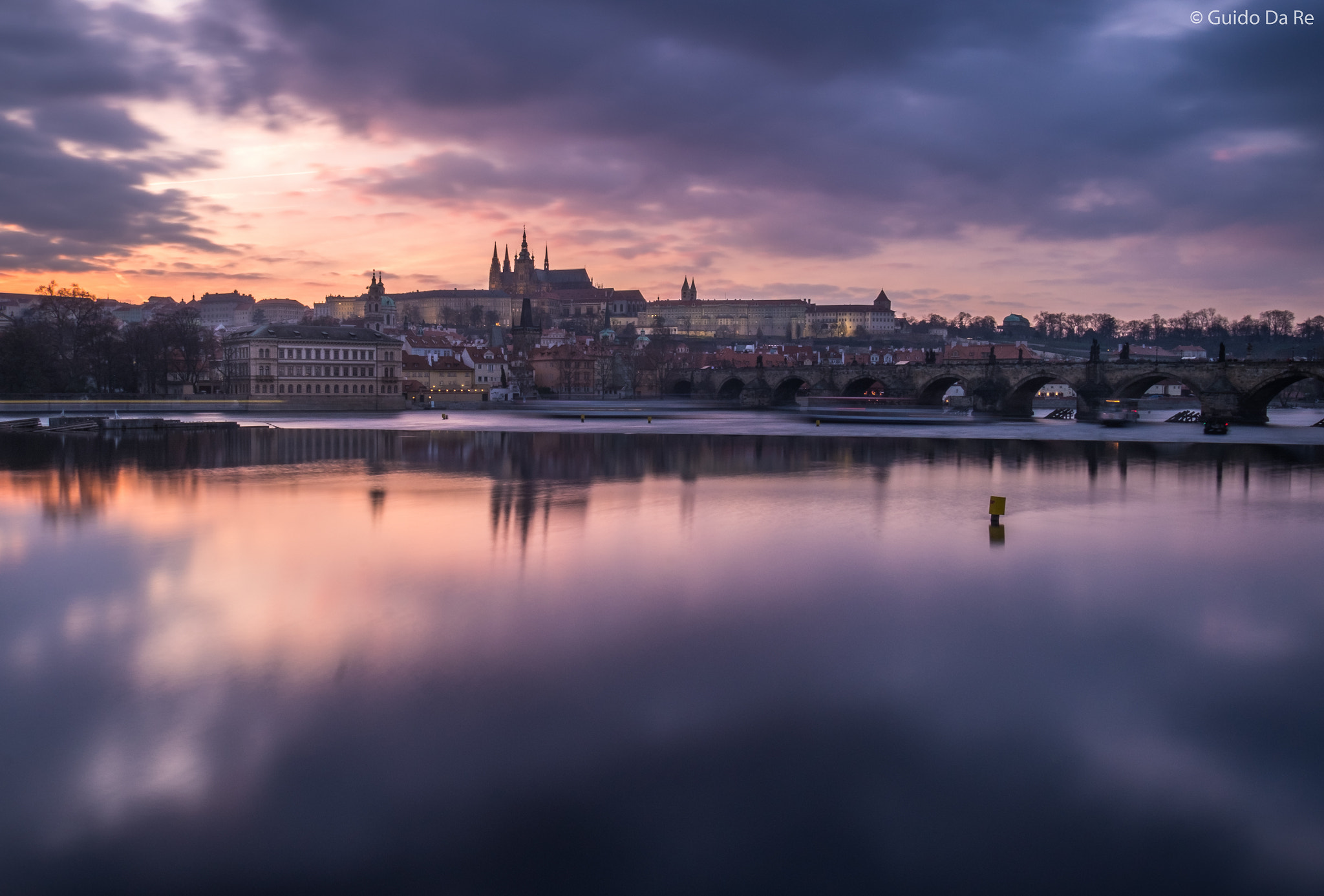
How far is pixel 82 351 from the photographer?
7500 cm

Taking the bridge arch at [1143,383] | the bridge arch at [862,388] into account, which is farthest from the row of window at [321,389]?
the bridge arch at [1143,383]

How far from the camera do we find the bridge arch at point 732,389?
106 meters

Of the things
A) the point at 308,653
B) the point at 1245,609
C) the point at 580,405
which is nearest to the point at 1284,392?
the point at 580,405

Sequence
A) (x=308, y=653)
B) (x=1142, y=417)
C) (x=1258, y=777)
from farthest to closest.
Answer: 1. (x=1142, y=417)
2. (x=308, y=653)
3. (x=1258, y=777)

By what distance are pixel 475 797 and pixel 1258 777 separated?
544 cm

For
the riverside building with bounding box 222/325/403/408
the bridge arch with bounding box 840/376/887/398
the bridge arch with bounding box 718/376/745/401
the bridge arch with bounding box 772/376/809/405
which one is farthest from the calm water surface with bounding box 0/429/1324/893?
the bridge arch with bounding box 718/376/745/401

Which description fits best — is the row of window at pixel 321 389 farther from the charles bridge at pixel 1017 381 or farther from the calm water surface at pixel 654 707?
the calm water surface at pixel 654 707

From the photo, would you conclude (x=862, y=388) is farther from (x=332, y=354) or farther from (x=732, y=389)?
(x=332, y=354)

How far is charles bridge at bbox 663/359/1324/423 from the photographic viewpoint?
183ft

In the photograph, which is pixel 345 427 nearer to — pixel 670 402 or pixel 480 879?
pixel 480 879

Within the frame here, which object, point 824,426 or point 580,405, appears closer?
point 824,426

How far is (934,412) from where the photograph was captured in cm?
7531

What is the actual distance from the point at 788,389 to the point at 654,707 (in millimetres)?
94744

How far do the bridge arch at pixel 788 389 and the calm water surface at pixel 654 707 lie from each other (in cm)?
8022
